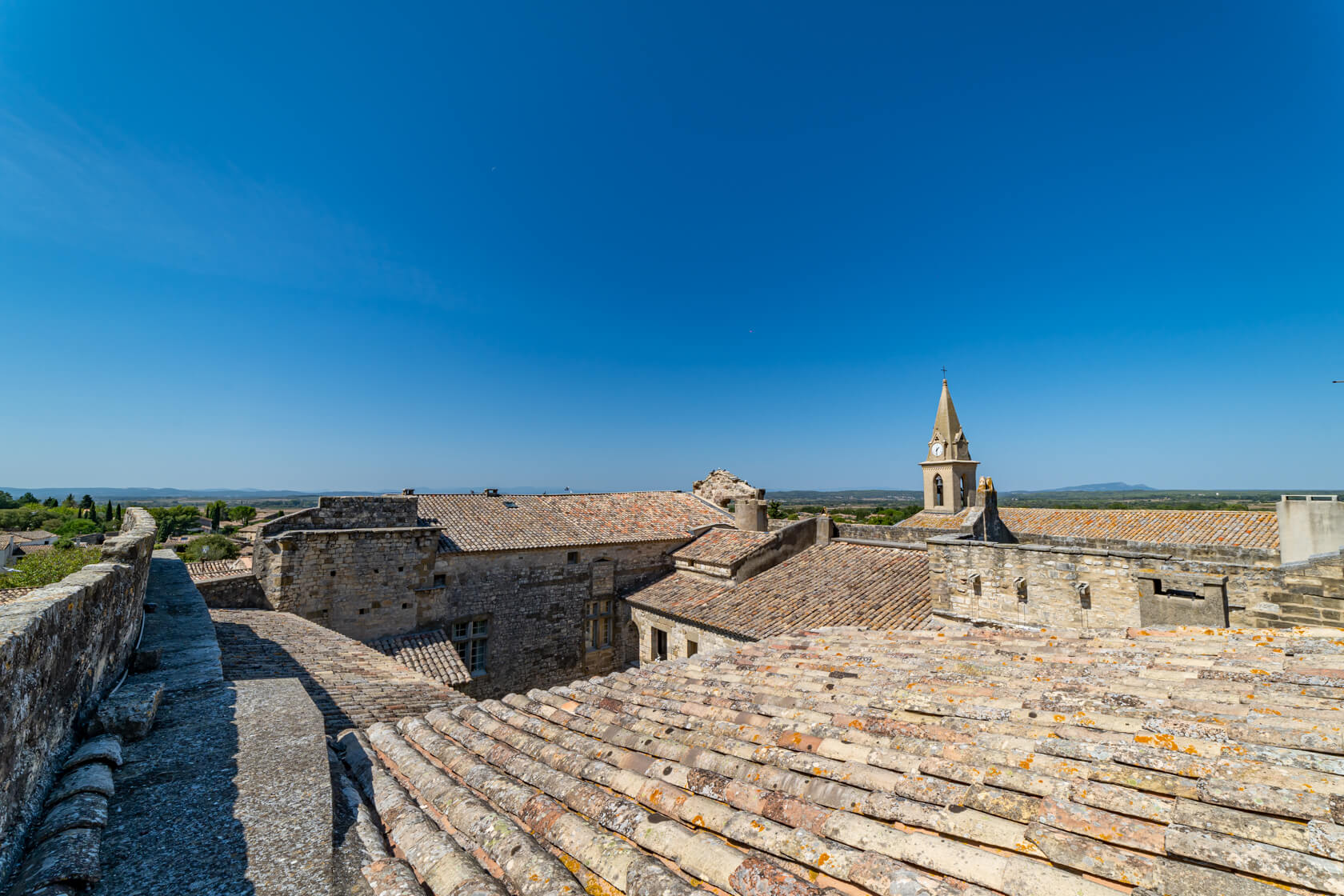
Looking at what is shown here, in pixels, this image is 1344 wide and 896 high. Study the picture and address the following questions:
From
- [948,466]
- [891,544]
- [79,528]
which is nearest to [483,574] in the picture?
[891,544]

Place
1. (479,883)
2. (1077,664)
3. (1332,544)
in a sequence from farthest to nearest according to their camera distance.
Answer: (1332,544), (1077,664), (479,883)

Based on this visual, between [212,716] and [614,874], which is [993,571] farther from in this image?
[212,716]

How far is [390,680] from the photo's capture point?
7.98 metres

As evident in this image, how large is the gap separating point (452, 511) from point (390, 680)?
12.3 meters

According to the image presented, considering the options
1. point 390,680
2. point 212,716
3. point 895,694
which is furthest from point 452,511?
point 895,694

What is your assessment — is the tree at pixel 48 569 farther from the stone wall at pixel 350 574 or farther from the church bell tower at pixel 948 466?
the church bell tower at pixel 948 466

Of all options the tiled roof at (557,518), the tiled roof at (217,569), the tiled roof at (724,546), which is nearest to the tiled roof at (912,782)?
the tiled roof at (724,546)

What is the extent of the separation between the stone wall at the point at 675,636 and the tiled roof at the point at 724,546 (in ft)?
8.32

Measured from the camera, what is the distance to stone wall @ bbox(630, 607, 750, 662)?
13.8 m

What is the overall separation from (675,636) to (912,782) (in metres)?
13.7

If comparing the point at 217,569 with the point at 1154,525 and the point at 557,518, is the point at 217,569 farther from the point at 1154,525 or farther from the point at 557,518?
the point at 1154,525

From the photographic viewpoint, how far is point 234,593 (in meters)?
14.5

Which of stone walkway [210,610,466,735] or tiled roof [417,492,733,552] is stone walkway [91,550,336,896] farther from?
tiled roof [417,492,733,552]

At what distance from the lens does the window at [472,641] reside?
17203mm
